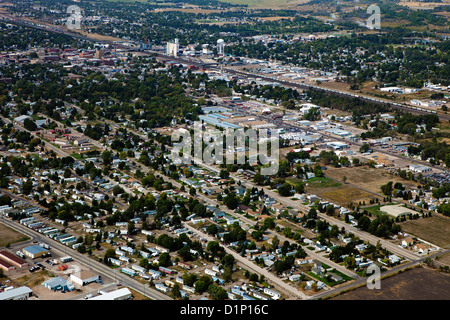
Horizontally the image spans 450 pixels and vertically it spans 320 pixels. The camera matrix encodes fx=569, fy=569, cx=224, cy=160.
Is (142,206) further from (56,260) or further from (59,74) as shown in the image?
(59,74)

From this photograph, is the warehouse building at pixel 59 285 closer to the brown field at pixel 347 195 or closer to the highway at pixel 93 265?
the highway at pixel 93 265

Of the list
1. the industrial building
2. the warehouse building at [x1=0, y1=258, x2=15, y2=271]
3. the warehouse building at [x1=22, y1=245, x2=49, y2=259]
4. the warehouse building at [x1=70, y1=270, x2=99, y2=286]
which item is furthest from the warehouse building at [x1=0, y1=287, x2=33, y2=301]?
the warehouse building at [x1=22, y1=245, x2=49, y2=259]

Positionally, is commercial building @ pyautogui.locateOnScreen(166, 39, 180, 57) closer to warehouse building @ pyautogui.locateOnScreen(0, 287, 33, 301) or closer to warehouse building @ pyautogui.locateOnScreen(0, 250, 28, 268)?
warehouse building @ pyautogui.locateOnScreen(0, 250, 28, 268)

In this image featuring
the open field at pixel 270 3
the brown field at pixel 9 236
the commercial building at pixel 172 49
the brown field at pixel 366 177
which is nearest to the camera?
the brown field at pixel 9 236

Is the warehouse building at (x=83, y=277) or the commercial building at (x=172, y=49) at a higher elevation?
the commercial building at (x=172, y=49)

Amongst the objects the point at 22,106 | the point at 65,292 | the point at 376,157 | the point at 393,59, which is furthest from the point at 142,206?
the point at 393,59

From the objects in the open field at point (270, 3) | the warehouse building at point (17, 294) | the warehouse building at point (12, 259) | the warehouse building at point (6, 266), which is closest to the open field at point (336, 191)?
the warehouse building at point (12, 259)

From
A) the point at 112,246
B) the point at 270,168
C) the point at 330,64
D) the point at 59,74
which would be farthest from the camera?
the point at 330,64
